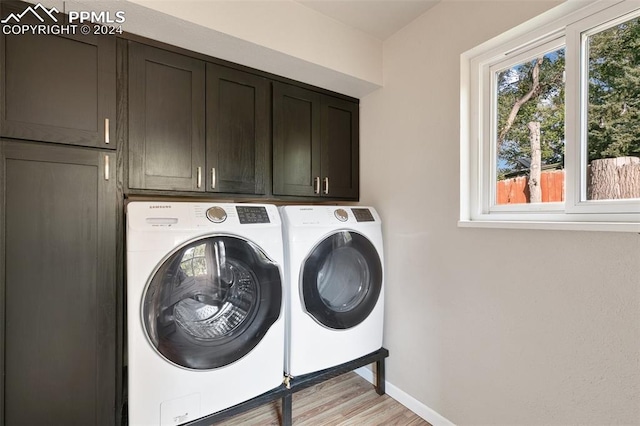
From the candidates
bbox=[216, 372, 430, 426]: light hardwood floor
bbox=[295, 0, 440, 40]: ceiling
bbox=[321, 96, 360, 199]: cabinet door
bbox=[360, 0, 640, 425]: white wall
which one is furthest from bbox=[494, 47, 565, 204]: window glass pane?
bbox=[216, 372, 430, 426]: light hardwood floor

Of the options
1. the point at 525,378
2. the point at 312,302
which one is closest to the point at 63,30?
the point at 312,302

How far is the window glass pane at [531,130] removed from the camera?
4.32 feet

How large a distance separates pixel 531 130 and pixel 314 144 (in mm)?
1221

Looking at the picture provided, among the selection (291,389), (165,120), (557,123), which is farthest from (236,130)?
(557,123)

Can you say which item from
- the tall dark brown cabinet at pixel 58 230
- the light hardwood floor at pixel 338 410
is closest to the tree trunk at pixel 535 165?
the light hardwood floor at pixel 338 410

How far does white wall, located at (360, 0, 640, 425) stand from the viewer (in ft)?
3.56

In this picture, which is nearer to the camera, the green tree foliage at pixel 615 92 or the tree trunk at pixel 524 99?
→ the green tree foliage at pixel 615 92

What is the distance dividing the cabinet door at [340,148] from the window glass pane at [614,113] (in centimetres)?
131

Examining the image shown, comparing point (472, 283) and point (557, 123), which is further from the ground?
point (557, 123)

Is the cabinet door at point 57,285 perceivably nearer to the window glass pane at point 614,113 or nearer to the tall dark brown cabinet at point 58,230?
the tall dark brown cabinet at point 58,230

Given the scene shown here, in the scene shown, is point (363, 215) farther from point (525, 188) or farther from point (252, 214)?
point (525, 188)

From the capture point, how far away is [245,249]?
1455mm

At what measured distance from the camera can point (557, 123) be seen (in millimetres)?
1312

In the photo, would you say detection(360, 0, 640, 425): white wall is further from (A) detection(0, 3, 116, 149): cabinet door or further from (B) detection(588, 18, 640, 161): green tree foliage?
(A) detection(0, 3, 116, 149): cabinet door
